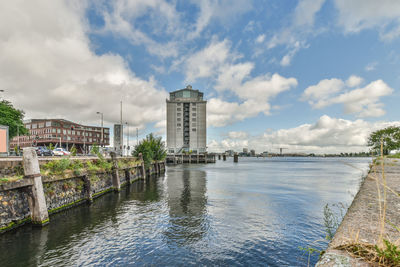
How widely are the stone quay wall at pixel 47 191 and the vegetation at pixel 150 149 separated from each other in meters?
15.8

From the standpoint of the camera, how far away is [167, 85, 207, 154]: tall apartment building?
127 metres

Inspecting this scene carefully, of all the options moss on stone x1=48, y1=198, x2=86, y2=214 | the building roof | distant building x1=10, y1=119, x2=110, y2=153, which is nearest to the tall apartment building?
the building roof

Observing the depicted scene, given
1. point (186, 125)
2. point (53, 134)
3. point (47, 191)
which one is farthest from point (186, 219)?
point (186, 125)

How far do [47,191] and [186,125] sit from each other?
117m

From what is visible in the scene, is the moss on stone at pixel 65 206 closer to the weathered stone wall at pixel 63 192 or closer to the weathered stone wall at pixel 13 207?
the weathered stone wall at pixel 63 192

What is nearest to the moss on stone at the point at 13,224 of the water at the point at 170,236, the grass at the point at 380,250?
the water at the point at 170,236

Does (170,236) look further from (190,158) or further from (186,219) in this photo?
(190,158)

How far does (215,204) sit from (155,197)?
22.8 ft

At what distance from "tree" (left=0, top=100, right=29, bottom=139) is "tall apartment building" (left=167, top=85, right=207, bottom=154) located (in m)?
81.2

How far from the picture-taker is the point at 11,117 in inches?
1823

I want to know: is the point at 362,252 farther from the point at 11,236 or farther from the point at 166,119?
the point at 166,119

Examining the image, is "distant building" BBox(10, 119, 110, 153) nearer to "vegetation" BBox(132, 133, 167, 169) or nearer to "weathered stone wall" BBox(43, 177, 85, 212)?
"vegetation" BBox(132, 133, 167, 169)

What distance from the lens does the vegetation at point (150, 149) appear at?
135ft

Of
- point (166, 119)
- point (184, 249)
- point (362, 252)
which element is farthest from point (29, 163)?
point (166, 119)
